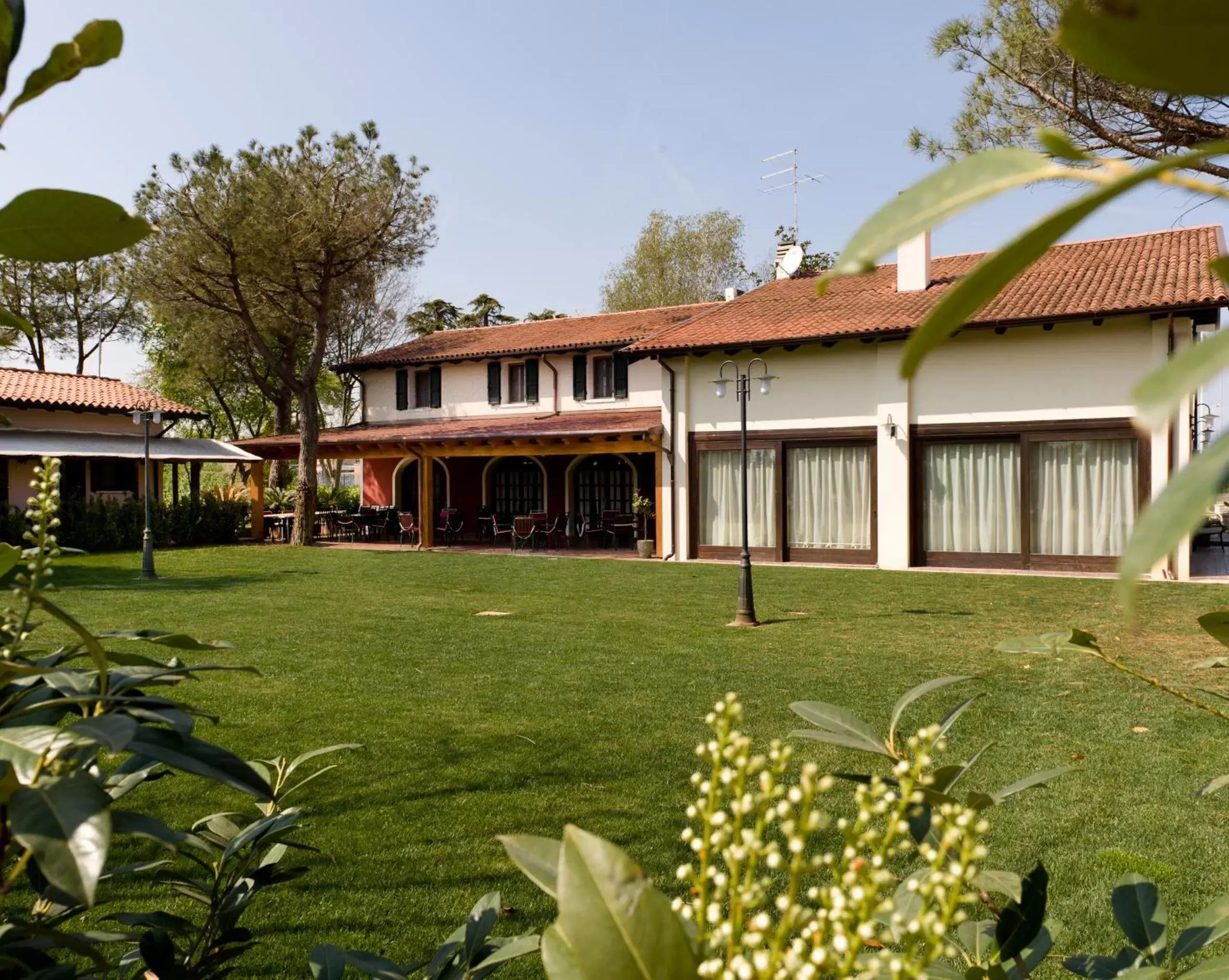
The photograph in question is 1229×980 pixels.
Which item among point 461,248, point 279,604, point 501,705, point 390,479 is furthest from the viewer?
point 390,479

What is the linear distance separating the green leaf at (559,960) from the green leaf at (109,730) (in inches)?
15.0

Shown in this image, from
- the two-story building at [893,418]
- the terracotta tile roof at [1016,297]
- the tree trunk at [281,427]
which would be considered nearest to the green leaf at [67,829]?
the two-story building at [893,418]

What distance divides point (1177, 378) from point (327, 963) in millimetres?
1405

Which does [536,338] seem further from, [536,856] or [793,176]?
[536,856]

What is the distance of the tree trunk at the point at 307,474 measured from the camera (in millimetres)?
23844

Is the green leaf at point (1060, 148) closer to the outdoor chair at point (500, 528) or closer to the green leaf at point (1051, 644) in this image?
the green leaf at point (1051, 644)

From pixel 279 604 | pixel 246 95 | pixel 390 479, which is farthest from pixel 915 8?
pixel 390 479

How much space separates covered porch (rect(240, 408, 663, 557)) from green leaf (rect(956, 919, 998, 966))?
1794 centimetres

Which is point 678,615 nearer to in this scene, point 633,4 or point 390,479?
point 633,4

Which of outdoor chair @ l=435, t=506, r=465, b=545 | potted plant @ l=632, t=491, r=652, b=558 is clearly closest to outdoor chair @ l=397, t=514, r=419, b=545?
outdoor chair @ l=435, t=506, r=465, b=545

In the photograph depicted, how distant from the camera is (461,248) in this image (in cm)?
2148

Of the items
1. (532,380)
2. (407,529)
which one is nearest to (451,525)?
(407,529)

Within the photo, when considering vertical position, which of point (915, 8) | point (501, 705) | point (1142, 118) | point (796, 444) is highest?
point (915, 8)

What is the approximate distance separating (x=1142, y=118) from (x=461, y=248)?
15969 millimetres
